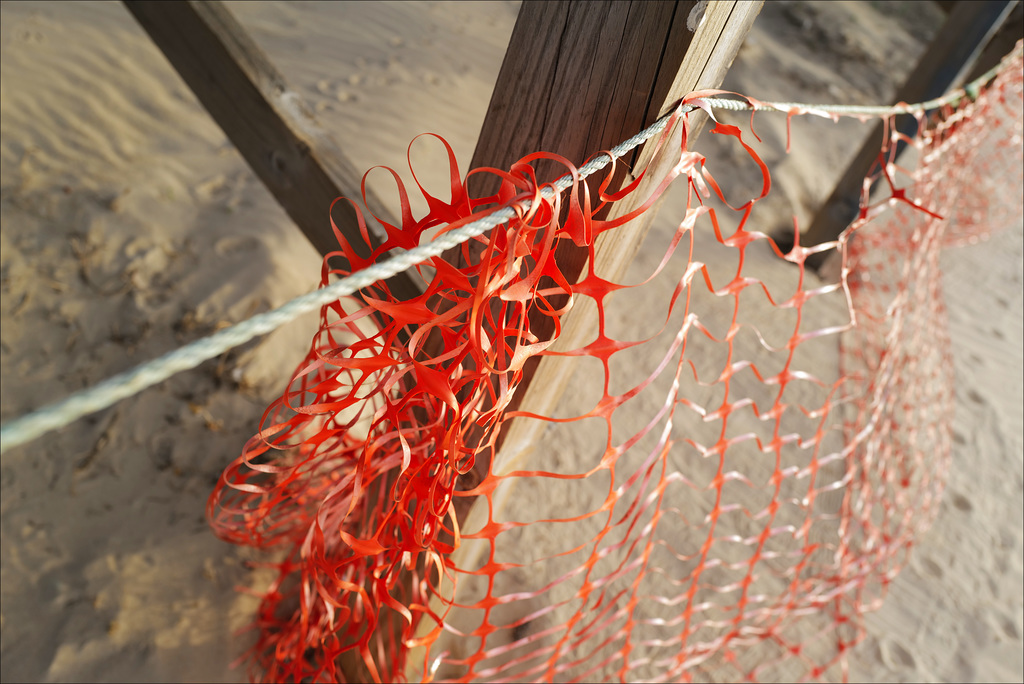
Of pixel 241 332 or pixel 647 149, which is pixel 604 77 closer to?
pixel 647 149

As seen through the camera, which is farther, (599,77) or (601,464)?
(601,464)

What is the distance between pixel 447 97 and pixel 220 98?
11.0 feet

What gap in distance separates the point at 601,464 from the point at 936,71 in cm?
344

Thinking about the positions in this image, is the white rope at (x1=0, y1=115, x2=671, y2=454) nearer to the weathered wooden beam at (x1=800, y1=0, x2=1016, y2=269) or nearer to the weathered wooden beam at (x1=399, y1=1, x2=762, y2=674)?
the weathered wooden beam at (x1=399, y1=1, x2=762, y2=674)

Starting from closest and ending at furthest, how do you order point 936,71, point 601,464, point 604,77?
point 604,77, point 601,464, point 936,71

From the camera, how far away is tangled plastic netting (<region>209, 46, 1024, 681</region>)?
88 cm

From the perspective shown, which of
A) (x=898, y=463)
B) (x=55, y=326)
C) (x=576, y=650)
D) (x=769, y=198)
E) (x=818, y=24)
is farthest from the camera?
(x=818, y=24)

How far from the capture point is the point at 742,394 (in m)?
3.19

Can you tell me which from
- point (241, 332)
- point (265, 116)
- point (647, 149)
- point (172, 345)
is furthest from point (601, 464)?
point (172, 345)

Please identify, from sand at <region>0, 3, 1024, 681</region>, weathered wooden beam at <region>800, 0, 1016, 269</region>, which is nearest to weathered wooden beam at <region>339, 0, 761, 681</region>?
sand at <region>0, 3, 1024, 681</region>

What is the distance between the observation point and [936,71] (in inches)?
127

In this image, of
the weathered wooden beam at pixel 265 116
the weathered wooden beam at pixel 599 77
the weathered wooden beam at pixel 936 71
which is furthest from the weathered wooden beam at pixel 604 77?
the weathered wooden beam at pixel 936 71

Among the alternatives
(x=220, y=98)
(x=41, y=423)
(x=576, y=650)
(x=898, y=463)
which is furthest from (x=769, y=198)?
(x=41, y=423)

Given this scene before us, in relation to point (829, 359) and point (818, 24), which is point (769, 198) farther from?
point (818, 24)
